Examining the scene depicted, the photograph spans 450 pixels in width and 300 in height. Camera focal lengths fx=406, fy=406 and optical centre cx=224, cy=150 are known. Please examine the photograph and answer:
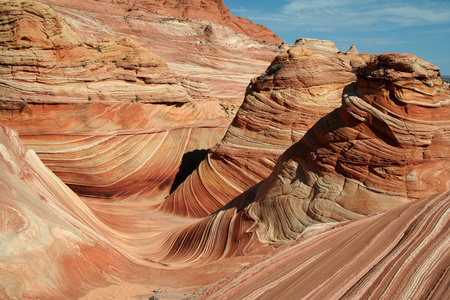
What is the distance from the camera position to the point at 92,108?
12305 mm

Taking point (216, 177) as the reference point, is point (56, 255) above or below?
below

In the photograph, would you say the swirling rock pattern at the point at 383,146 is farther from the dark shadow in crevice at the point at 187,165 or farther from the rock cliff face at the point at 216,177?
the dark shadow in crevice at the point at 187,165

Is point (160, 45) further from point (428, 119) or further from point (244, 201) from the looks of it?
point (428, 119)

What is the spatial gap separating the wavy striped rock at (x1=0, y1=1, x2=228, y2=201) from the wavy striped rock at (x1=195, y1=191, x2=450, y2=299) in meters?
8.65

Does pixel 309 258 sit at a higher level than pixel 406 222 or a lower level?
lower

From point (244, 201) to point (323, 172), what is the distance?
2148 millimetres

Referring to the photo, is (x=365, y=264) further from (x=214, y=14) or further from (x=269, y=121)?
(x=214, y=14)

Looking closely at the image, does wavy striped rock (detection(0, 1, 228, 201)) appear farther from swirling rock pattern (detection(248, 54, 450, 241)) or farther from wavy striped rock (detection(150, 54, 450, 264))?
swirling rock pattern (detection(248, 54, 450, 241))

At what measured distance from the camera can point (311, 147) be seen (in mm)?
6227

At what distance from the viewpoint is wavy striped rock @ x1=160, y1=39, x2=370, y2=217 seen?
10.2m

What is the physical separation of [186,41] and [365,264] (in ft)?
121

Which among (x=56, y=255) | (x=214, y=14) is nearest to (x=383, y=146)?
(x=56, y=255)

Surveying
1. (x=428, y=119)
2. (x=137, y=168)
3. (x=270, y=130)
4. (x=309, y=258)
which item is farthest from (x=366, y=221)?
(x=137, y=168)

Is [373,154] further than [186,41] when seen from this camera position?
No
